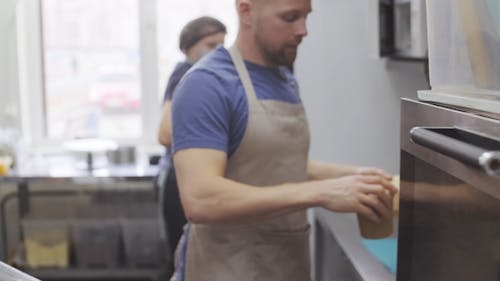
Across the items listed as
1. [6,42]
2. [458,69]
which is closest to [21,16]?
[6,42]

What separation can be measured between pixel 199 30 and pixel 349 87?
610 millimetres

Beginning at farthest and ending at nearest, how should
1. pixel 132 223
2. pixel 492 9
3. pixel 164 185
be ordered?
pixel 132 223, pixel 164 185, pixel 492 9

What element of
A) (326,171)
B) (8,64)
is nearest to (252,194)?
(326,171)

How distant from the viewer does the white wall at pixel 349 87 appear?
1989 mm

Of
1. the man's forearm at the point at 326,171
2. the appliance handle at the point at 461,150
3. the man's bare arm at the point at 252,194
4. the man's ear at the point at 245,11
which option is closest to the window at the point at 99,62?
the man's forearm at the point at 326,171

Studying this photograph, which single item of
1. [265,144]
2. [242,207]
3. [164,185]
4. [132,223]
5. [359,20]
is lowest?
[132,223]

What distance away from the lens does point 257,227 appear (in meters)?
1.35

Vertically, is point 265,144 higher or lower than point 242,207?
higher

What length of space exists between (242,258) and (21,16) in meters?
2.75

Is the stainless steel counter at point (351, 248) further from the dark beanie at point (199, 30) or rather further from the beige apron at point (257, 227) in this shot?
the dark beanie at point (199, 30)

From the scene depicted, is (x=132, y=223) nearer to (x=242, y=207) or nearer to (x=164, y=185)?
(x=164, y=185)

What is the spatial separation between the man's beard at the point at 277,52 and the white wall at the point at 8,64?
8.21 feet

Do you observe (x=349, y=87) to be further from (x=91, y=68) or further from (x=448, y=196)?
(x=91, y=68)

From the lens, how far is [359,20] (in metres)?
1.99
